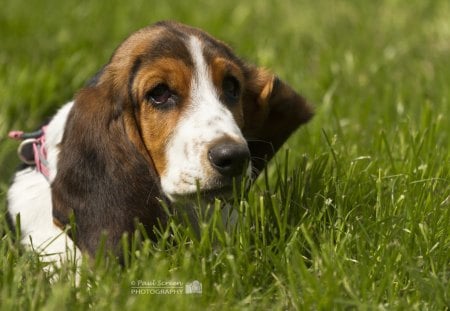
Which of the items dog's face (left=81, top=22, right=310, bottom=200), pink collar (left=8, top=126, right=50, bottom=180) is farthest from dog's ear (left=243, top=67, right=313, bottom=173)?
pink collar (left=8, top=126, right=50, bottom=180)

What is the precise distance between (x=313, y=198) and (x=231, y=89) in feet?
2.38

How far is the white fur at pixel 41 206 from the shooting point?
190 inches

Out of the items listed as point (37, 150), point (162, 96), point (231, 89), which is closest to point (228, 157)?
point (162, 96)

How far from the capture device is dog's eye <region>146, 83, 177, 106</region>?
16.0 ft

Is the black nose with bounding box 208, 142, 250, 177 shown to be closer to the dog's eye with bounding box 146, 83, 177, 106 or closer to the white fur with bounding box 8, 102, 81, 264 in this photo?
the dog's eye with bounding box 146, 83, 177, 106

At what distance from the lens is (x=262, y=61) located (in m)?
8.90

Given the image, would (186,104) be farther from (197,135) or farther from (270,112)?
(270,112)

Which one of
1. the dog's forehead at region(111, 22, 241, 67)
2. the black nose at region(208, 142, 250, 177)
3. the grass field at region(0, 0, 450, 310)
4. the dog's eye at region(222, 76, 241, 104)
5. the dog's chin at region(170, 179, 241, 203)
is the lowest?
the grass field at region(0, 0, 450, 310)

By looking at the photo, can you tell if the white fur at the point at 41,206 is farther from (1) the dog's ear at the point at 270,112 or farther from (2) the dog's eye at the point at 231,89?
(1) the dog's ear at the point at 270,112

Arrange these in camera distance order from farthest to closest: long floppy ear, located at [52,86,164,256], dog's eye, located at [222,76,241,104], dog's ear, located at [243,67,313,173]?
dog's ear, located at [243,67,313,173] < dog's eye, located at [222,76,241,104] < long floppy ear, located at [52,86,164,256]

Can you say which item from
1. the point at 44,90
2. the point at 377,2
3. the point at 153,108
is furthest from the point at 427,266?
the point at 377,2

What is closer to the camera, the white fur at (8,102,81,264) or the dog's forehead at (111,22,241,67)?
the white fur at (8,102,81,264)

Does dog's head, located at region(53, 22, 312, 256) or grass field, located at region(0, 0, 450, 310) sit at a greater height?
dog's head, located at region(53, 22, 312, 256)

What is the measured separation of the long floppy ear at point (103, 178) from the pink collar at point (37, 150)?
0.29 meters
